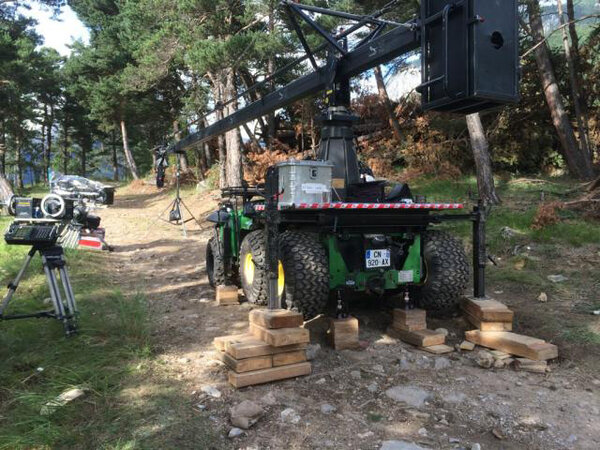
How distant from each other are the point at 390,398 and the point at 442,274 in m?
1.86

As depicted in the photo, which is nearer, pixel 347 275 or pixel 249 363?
pixel 249 363

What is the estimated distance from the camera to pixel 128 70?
1914cm

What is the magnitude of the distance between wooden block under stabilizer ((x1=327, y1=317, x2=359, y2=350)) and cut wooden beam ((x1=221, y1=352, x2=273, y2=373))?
91cm

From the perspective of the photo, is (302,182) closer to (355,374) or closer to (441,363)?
(355,374)

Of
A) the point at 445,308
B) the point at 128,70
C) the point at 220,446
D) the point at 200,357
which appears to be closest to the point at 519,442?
the point at 220,446

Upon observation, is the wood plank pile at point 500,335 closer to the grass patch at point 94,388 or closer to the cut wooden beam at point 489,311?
the cut wooden beam at point 489,311

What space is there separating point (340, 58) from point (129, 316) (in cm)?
378

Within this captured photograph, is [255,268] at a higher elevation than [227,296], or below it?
higher

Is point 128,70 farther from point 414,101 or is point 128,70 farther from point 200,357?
point 200,357

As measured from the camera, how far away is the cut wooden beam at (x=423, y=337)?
14.4ft

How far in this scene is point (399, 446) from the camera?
273 centimetres

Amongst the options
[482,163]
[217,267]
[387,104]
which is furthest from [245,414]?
[387,104]

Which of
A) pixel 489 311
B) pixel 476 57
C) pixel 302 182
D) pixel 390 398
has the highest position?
pixel 476 57

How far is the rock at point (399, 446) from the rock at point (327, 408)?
1.63ft
